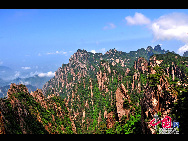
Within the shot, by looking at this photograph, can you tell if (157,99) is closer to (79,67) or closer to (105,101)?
(105,101)

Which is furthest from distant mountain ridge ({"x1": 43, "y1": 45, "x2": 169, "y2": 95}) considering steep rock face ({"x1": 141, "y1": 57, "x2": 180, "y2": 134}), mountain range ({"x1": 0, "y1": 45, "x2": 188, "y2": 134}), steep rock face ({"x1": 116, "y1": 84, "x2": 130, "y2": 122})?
steep rock face ({"x1": 141, "y1": 57, "x2": 180, "y2": 134})

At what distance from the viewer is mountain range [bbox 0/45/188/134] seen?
17047 mm

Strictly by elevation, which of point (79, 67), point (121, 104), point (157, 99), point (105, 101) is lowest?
point (105, 101)

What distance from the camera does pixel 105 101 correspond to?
86375 millimetres

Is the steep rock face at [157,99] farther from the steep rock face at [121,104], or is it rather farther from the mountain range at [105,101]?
the steep rock face at [121,104]

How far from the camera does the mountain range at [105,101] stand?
17047 mm

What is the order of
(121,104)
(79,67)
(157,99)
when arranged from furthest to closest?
(79,67), (121,104), (157,99)

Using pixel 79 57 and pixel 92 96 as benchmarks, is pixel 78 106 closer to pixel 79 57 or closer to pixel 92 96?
pixel 92 96

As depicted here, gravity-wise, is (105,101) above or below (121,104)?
below

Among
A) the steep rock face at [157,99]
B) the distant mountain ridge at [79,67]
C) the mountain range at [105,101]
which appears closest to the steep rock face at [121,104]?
the mountain range at [105,101]

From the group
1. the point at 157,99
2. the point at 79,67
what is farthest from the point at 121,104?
the point at 79,67

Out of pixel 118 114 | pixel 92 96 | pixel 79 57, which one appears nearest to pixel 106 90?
pixel 92 96

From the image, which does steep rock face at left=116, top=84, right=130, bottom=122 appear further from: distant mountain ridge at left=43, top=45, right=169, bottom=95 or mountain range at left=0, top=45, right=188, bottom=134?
distant mountain ridge at left=43, top=45, right=169, bottom=95
